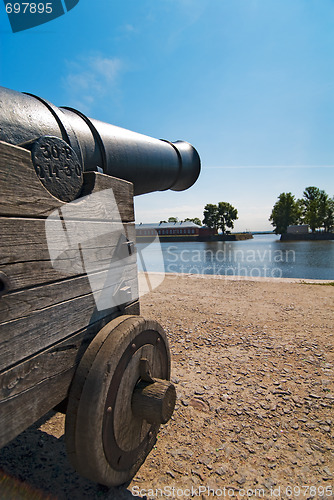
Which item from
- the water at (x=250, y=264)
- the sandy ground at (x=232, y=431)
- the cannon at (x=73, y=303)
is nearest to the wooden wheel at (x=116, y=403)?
the cannon at (x=73, y=303)

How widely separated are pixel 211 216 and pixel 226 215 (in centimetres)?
497

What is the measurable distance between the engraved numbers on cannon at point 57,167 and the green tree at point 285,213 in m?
77.3

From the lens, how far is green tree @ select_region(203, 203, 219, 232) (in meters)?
91.1

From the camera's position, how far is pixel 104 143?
6.25 feet

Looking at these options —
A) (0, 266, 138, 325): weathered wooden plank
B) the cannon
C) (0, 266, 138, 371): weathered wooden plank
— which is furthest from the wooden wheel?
(0, 266, 138, 325): weathered wooden plank

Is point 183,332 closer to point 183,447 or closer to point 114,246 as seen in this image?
point 183,447

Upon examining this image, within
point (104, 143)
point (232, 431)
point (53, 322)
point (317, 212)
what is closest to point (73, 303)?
point (53, 322)

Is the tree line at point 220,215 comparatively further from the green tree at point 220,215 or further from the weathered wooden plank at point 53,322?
the weathered wooden plank at point 53,322

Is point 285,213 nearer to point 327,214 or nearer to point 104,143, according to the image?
point 327,214

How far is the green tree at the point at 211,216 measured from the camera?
91.1 meters

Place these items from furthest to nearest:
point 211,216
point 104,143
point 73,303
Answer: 1. point 211,216
2. point 104,143
3. point 73,303

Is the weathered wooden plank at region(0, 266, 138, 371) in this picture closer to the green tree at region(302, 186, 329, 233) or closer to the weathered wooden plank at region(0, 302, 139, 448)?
the weathered wooden plank at region(0, 302, 139, 448)

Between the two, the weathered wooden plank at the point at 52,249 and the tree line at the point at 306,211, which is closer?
the weathered wooden plank at the point at 52,249

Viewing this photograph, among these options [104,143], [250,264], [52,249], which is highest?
[104,143]
